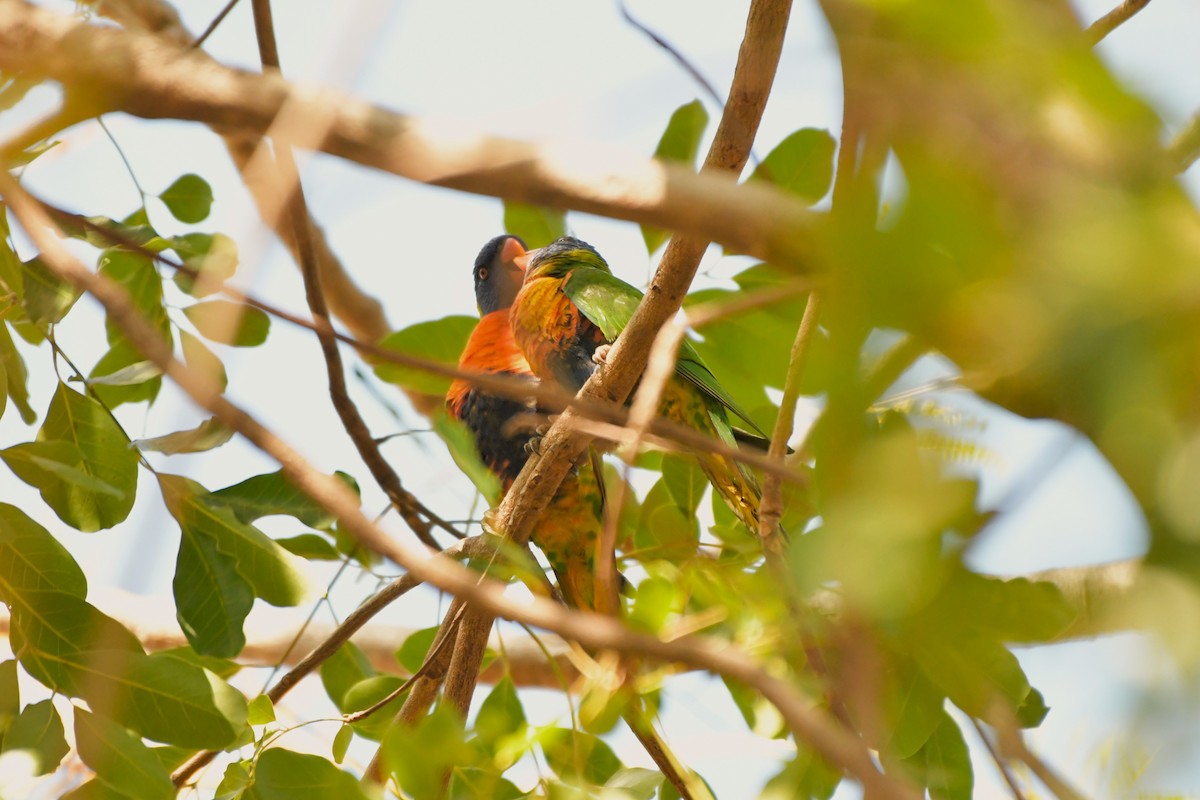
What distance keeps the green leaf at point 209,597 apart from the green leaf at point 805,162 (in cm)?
127

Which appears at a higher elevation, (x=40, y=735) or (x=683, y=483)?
(x=683, y=483)

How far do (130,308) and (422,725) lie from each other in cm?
39

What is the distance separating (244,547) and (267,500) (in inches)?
3.2

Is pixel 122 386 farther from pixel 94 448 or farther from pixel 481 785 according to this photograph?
pixel 481 785

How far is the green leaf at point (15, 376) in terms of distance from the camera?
5.17 feet

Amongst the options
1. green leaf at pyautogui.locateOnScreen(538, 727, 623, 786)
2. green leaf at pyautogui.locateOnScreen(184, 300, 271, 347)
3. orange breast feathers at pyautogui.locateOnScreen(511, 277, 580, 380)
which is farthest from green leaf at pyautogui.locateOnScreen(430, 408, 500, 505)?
orange breast feathers at pyautogui.locateOnScreen(511, 277, 580, 380)

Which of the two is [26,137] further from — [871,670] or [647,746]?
[647,746]

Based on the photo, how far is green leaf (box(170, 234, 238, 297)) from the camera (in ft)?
5.68

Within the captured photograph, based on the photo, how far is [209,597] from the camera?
1.53 metres

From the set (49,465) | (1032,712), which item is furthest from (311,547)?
(1032,712)

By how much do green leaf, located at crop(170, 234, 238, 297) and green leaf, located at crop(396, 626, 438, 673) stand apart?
2.93ft

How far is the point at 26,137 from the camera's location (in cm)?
87

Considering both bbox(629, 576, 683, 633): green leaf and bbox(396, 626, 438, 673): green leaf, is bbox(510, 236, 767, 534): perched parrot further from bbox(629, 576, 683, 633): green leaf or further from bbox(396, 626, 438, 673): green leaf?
bbox(629, 576, 683, 633): green leaf

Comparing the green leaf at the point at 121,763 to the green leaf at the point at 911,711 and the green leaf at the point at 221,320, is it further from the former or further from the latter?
the green leaf at the point at 911,711
